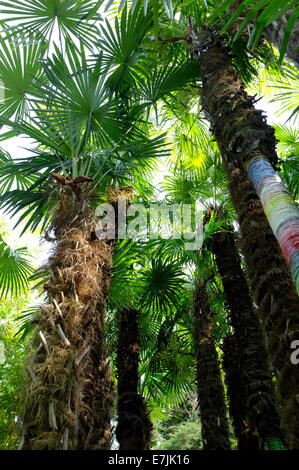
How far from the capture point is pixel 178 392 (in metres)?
5.30

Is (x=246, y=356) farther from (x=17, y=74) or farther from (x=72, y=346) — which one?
(x=17, y=74)

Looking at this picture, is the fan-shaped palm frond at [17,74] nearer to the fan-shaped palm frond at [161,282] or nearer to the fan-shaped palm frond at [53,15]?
the fan-shaped palm frond at [53,15]

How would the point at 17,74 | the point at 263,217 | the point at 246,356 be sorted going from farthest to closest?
1. the point at 17,74
2. the point at 246,356
3. the point at 263,217

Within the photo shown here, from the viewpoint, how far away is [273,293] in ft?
5.16

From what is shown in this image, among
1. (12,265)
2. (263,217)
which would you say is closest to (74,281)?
(263,217)

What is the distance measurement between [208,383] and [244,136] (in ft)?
7.96

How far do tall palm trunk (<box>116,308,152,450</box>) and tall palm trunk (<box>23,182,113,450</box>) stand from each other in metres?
0.20

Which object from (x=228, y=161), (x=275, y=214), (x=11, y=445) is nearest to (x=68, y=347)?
(x=11, y=445)

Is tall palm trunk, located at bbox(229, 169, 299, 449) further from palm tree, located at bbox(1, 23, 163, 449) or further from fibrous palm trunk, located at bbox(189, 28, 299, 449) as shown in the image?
palm tree, located at bbox(1, 23, 163, 449)

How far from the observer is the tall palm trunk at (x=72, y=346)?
64.7 inches

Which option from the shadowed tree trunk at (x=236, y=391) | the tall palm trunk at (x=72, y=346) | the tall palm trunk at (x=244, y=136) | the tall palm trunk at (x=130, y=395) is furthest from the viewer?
the shadowed tree trunk at (x=236, y=391)

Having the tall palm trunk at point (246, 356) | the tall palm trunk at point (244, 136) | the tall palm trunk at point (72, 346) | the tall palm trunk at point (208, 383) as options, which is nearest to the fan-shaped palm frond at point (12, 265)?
the tall palm trunk at point (72, 346)
